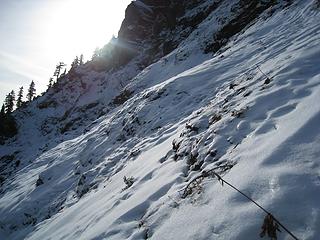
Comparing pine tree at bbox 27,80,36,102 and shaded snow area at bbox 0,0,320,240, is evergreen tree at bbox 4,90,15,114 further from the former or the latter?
shaded snow area at bbox 0,0,320,240

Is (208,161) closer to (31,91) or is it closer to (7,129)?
(7,129)

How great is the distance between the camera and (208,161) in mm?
6531

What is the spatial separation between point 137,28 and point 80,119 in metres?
29.2

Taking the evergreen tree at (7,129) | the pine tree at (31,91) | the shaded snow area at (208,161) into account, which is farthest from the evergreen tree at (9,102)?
the shaded snow area at (208,161)

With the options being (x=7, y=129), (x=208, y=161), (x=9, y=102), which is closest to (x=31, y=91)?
(x=9, y=102)

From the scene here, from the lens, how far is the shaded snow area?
13.8ft

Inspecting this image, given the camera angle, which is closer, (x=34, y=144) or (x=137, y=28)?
(x=34, y=144)

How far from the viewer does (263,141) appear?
558 cm

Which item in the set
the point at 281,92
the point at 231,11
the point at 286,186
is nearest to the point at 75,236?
the point at 286,186

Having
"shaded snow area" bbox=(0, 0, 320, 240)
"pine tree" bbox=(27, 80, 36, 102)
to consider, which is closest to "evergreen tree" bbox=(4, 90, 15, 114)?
"pine tree" bbox=(27, 80, 36, 102)

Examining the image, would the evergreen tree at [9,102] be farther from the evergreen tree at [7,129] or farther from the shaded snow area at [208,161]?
the shaded snow area at [208,161]

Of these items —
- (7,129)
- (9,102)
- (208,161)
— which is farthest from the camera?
(9,102)

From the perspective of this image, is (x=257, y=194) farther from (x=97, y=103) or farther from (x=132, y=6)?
(x=132, y=6)

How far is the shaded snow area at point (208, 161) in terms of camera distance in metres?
4.22
